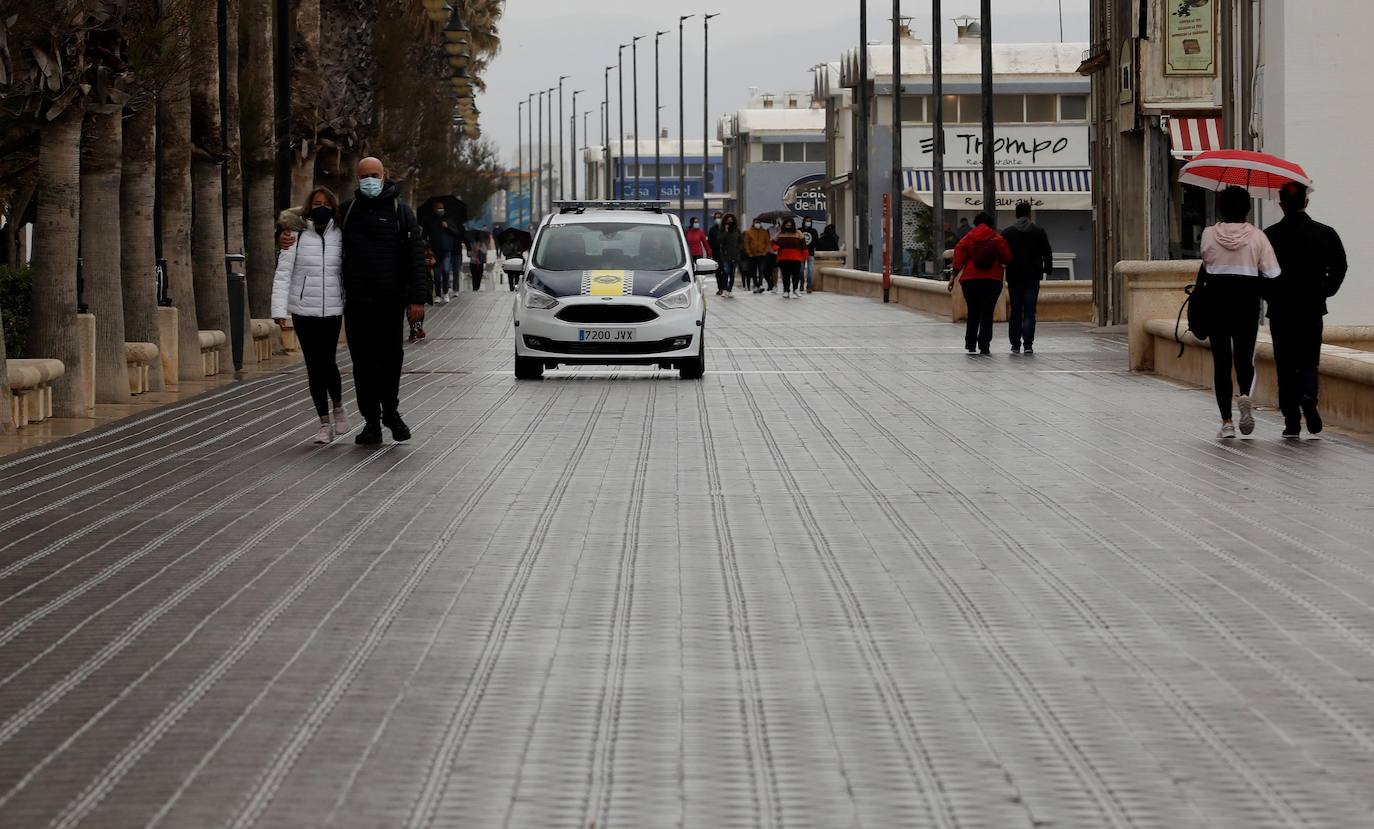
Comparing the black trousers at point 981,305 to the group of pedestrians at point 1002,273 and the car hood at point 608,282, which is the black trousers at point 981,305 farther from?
the car hood at point 608,282

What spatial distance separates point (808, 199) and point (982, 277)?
263 feet

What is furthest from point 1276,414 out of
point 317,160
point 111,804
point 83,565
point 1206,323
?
point 317,160

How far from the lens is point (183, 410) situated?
21266mm

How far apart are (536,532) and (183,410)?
1008cm

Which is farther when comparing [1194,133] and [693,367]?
[1194,133]

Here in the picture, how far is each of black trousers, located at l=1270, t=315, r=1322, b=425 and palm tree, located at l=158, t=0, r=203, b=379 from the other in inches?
480

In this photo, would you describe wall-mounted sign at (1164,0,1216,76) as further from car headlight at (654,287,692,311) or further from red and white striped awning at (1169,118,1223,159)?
car headlight at (654,287,692,311)

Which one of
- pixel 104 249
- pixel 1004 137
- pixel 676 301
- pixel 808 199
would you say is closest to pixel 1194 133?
pixel 676 301

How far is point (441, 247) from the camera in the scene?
50.4 meters

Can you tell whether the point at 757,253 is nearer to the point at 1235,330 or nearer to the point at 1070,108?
the point at 1070,108

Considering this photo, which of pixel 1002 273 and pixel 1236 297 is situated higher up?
pixel 1002 273

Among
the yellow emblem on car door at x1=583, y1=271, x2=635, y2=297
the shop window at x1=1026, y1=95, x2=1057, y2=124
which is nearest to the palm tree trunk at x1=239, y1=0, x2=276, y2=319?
the yellow emblem on car door at x1=583, y1=271, x2=635, y2=297

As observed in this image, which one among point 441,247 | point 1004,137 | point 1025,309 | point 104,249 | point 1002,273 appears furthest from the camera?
point 1004,137

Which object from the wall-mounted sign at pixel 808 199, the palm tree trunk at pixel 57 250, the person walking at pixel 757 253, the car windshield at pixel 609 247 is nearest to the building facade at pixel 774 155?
the wall-mounted sign at pixel 808 199
